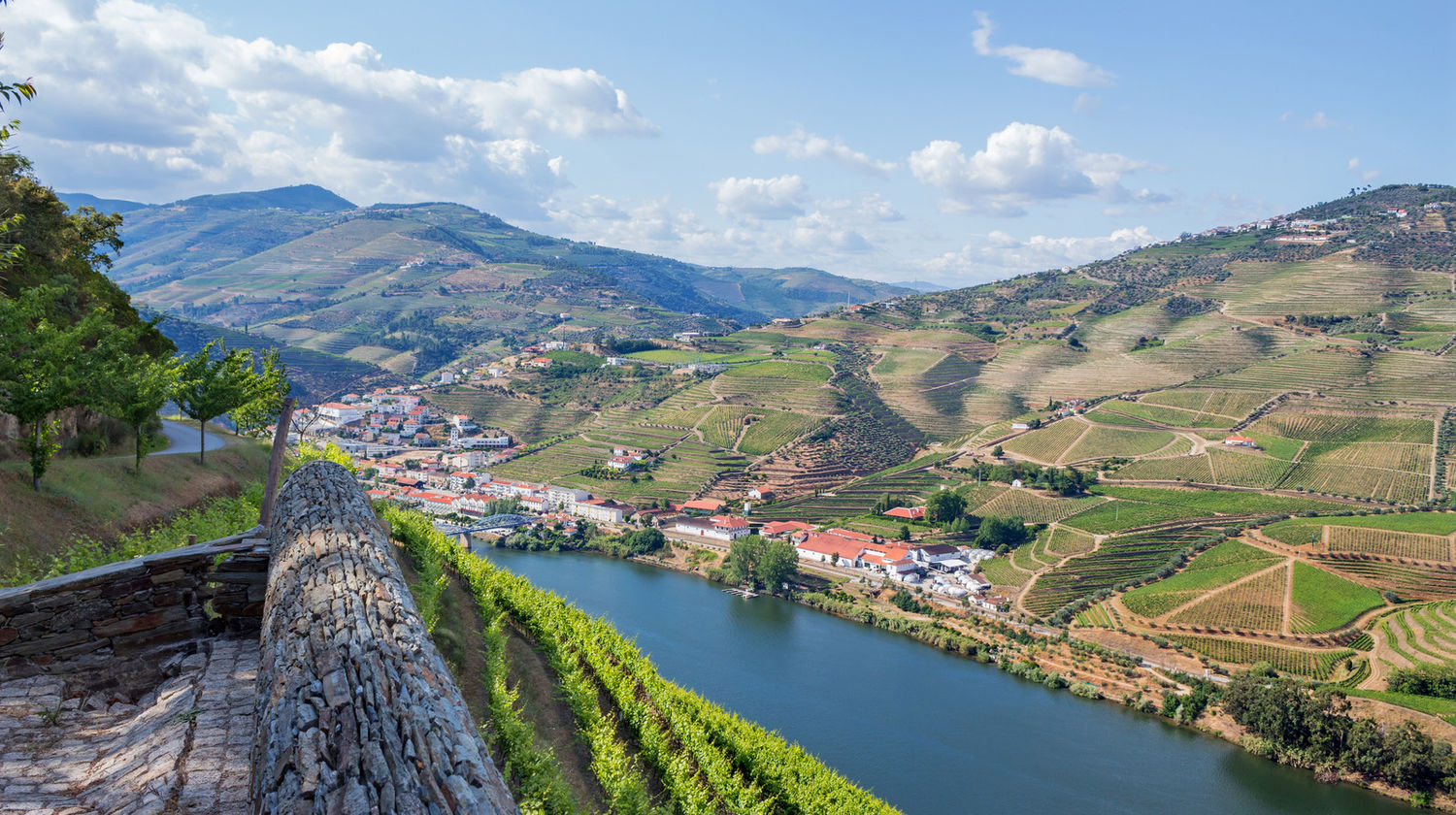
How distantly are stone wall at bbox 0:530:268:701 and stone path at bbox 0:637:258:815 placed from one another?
0.21 metres

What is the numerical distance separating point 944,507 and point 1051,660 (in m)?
16.3

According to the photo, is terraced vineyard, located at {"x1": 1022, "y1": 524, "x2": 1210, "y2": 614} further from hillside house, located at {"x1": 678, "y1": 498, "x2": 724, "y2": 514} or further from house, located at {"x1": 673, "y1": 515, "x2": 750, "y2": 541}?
hillside house, located at {"x1": 678, "y1": 498, "x2": 724, "y2": 514}

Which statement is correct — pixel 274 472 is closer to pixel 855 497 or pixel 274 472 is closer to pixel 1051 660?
pixel 1051 660

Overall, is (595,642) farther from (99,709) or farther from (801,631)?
(801,631)

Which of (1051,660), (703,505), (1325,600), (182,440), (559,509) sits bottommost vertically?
(1051,660)

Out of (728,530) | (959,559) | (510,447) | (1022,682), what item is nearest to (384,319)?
(510,447)

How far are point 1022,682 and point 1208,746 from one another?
629 cm

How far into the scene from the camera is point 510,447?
226ft

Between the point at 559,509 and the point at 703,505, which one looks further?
the point at 559,509

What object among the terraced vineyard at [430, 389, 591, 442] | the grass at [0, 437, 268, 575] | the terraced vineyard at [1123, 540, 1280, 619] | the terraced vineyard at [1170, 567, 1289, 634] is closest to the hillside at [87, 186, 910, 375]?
the terraced vineyard at [430, 389, 591, 442]

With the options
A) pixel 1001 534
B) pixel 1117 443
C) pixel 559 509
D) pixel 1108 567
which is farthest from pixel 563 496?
pixel 1117 443

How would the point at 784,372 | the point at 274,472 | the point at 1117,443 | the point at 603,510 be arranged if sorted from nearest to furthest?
the point at 274,472 < the point at 603,510 < the point at 1117,443 < the point at 784,372

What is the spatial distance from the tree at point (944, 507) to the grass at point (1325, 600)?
1708cm

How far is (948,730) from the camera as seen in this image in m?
25.4
